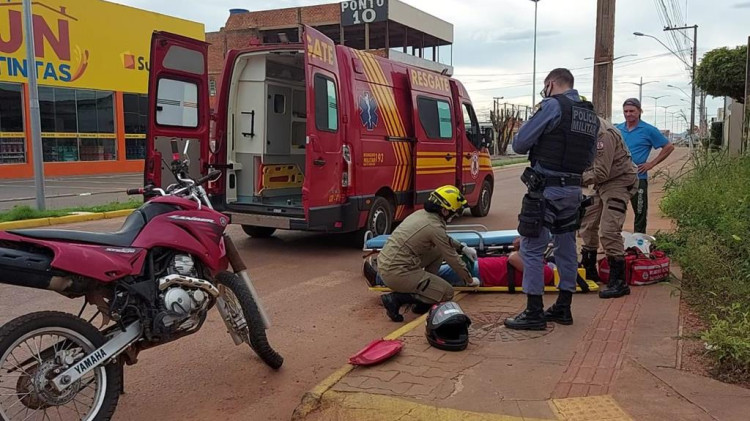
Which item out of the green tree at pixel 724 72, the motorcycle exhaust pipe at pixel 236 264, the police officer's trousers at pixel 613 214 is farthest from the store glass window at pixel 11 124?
the green tree at pixel 724 72

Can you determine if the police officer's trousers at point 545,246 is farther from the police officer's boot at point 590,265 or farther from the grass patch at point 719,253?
the police officer's boot at point 590,265

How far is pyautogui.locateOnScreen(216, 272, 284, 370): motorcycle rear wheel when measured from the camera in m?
4.06

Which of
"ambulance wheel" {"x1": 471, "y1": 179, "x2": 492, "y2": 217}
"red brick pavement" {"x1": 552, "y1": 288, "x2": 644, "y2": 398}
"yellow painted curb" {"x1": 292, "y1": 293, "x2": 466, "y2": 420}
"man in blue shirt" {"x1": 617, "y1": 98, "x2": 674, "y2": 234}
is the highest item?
"man in blue shirt" {"x1": 617, "y1": 98, "x2": 674, "y2": 234}

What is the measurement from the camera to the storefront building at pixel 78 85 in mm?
20766

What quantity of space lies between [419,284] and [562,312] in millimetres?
1192

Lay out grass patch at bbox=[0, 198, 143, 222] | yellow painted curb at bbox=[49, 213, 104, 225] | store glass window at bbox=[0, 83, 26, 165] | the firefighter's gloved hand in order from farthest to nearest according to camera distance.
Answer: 1. store glass window at bbox=[0, 83, 26, 165]
2. yellow painted curb at bbox=[49, 213, 104, 225]
3. grass patch at bbox=[0, 198, 143, 222]
4. the firefighter's gloved hand

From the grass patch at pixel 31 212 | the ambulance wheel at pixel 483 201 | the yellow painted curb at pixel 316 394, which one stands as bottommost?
the yellow painted curb at pixel 316 394

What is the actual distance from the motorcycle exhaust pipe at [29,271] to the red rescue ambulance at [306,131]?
3.96 metres

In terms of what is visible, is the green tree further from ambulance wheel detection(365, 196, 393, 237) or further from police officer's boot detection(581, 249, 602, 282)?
police officer's boot detection(581, 249, 602, 282)

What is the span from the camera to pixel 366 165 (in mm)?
8219

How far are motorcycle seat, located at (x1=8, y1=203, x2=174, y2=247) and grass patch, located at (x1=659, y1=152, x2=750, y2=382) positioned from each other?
3.39 metres

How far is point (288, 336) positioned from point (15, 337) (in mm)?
2302

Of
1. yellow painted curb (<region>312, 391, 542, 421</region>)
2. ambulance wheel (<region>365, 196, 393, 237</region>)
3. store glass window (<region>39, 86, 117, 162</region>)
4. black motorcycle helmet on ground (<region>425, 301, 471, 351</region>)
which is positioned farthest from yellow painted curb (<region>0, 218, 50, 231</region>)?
store glass window (<region>39, 86, 117, 162</region>)

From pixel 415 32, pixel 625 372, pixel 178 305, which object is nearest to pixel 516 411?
pixel 625 372
